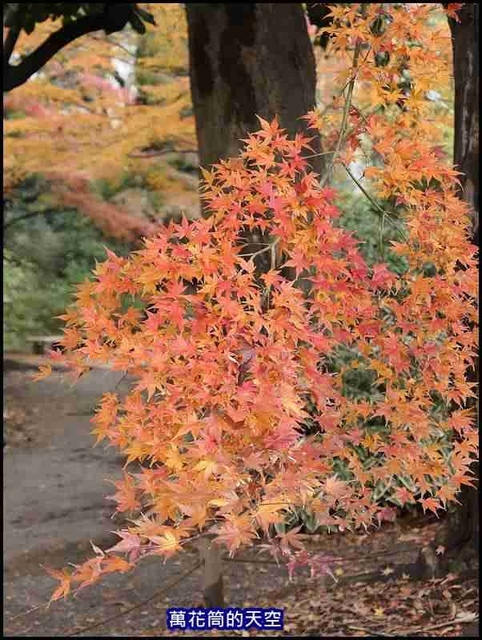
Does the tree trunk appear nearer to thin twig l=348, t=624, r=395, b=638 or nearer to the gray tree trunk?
the gray tree trunk

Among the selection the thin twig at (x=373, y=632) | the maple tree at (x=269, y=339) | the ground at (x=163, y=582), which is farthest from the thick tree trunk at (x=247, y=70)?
the thin twig at (x=373, y=632)

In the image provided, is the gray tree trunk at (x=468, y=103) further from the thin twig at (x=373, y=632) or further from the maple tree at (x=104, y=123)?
the maple tree at (x=104, y=123)

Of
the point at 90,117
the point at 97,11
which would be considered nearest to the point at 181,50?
the point at 90,117

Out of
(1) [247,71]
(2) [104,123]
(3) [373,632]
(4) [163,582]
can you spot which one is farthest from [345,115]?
(2) [104,123]

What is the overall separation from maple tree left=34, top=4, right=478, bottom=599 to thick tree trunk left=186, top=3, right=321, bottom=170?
178cm

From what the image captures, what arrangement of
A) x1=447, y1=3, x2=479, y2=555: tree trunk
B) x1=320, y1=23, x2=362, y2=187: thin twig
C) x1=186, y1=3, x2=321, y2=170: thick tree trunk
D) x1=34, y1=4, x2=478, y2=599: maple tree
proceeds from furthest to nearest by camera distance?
1. x1=186, y1=3, x2=321, y2=170: thick tree trunk
2. x1=447, y1=3, x2=479, y2=555: tree trunk
3. x1=320, y1=23, x2=362, y2=187: thin twig
4. x1=34, y1=4, x2=478, y2=599: maple tree

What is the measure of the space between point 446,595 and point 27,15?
14.9 feet

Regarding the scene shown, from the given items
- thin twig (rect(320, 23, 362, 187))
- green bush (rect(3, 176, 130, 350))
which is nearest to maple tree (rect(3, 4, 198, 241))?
green bush (rect(3, 176, 130, 350))

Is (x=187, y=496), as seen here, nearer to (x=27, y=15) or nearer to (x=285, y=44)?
(x=285, y=44)

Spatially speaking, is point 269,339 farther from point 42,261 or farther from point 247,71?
→ point 42,261

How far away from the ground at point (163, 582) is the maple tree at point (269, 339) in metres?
0.29

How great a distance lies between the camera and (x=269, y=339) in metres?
1.61

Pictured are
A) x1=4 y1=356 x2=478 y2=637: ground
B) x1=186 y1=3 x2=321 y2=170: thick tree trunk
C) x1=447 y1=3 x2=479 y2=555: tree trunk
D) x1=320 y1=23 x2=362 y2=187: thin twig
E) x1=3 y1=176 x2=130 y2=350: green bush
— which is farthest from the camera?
x1=3 y1=176 x2=130 y2=350: green bush

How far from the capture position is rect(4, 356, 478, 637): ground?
144 inches
